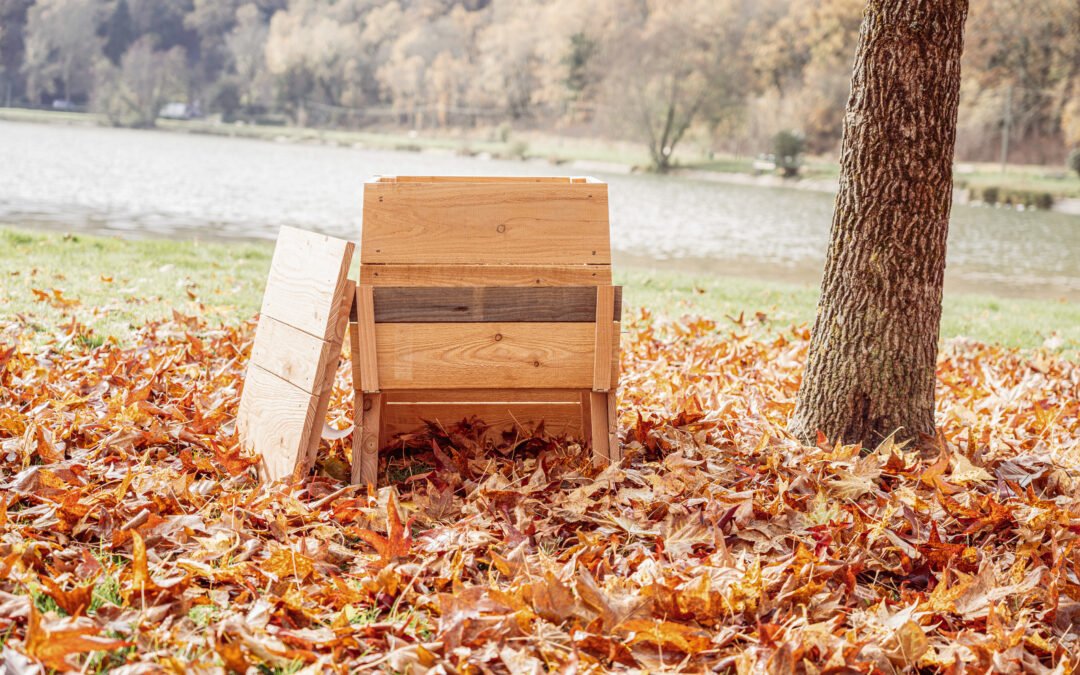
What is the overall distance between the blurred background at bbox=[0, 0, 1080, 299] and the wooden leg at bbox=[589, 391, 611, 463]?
37.4 ft

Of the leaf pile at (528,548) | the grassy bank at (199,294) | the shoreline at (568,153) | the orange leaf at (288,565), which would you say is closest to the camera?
the leaf pile at (528,548)

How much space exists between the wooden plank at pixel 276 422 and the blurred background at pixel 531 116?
38.9 feet

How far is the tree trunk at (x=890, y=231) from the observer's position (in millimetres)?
3234

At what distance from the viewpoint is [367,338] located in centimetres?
303

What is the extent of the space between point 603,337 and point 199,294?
4987 mm

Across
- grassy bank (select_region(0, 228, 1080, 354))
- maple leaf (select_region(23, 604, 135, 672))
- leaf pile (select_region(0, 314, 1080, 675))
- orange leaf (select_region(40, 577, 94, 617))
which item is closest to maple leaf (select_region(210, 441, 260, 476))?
leaf pile (select_region(0, 314, 1080, 675))

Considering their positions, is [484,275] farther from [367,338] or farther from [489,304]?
[367,338]

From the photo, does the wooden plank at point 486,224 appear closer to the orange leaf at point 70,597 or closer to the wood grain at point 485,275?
the wood grain at point 485,275

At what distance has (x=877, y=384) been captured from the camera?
3467mm

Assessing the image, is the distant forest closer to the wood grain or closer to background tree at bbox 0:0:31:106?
background tree at bbox 0:0:31:106

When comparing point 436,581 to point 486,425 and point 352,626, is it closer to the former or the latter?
point 352,626

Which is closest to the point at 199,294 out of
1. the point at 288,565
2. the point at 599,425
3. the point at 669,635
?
the point at 599,425

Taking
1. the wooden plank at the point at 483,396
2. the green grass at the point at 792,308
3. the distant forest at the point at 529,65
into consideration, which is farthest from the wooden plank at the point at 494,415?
the distant forest at the point at 529,65

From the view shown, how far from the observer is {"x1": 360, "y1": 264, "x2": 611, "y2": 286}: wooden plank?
307 cm
